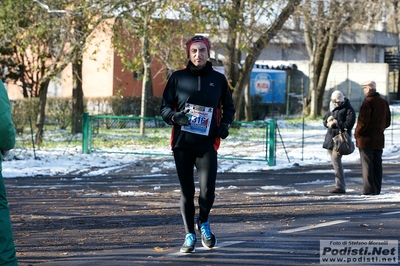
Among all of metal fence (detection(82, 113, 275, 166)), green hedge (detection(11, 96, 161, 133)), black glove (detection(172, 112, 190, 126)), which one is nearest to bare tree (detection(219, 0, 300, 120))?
metal fence (detection(82, 113, 275, 166))

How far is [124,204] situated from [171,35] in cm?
1330

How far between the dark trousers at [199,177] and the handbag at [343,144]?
5940 mm

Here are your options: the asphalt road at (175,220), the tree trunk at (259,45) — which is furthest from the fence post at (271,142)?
the tree trunk at (259,45)

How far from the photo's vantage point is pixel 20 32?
74.1 ft

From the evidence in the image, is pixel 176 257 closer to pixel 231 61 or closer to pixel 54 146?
pixel 54 146

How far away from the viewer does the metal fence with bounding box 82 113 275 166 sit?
64.7 feet

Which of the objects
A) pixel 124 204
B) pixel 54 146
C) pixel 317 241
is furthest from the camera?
pixel 54 146

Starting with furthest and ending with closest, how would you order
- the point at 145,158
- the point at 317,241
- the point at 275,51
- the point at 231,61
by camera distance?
the point at 275,51, the point at 231,61, the point at 145,158, the point at 317,241

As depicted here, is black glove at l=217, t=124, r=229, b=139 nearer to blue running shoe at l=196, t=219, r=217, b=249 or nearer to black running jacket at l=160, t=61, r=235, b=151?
black running jacket at l=160, t=61, r=235, b=151

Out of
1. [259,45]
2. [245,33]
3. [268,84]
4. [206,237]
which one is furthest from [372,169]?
[268,84]

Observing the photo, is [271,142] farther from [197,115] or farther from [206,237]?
[197,115]

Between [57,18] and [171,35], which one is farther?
[171,35]

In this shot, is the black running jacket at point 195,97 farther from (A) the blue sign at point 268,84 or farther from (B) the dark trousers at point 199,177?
(A) the blue sign at point 268,84

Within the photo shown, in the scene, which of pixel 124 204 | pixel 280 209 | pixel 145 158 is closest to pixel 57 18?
pixel 145 158
